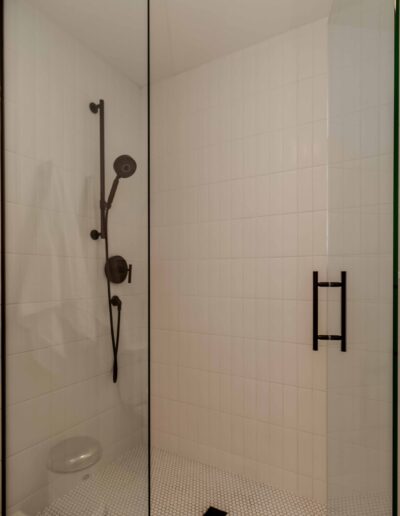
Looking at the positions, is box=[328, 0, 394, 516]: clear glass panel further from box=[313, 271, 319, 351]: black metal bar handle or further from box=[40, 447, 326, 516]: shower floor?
box=[40, 447, 326, 516]: shower floor

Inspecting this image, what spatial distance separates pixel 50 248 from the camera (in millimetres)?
1347

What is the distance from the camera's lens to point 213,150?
2.00m

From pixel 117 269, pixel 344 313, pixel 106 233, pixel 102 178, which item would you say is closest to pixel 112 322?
pixel 117 269

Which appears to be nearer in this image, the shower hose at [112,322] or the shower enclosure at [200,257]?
the shower enclosure at [200,257]

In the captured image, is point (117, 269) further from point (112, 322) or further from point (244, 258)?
point (244, 258)

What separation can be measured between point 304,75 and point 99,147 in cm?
117

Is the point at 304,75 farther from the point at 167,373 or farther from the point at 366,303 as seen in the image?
the point at 167,373

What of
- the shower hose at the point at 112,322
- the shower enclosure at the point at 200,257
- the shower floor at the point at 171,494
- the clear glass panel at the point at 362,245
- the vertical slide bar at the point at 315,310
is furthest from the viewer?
the vertical slide bar at the point at 315,310

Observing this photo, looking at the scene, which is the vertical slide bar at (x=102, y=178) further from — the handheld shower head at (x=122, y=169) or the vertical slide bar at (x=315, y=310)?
the vertical slide bar at (x=315, y=310)

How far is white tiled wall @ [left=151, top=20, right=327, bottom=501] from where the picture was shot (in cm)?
171

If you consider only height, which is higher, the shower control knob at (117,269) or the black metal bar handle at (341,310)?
the shower control knob at (117,269)

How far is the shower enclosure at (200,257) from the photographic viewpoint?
995mm

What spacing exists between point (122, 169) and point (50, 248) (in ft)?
1.54

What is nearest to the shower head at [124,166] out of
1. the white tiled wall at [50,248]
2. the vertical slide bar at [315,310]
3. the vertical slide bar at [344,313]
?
the white tiled wall at [50,248]
